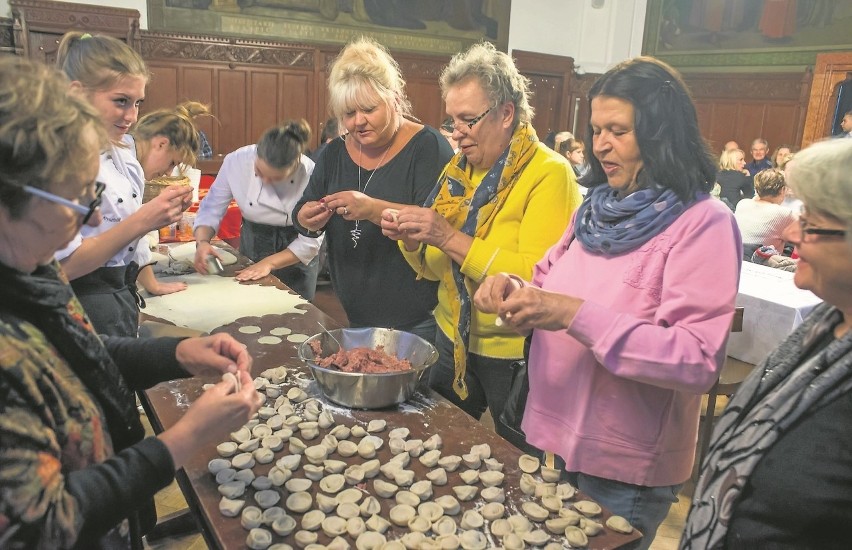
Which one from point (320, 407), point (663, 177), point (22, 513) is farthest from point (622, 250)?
point (22, 513)

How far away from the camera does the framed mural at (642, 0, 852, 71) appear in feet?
32.6

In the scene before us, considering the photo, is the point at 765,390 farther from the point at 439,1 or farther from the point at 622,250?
the point at 439,1

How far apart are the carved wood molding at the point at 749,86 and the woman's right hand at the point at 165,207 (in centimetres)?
1007

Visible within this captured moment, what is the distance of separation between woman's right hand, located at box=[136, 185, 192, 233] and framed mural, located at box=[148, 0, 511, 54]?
7.61m

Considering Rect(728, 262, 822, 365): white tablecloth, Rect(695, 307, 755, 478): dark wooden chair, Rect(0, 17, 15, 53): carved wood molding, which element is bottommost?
Rect(695, 307, 755, 478): dark wooden chair

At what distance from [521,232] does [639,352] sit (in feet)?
2.31

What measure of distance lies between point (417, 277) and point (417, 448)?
934 millimetres

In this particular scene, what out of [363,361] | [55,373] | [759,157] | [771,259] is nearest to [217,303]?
[363,361]

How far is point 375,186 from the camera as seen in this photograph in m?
2.56

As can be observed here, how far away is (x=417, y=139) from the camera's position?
8.42ft

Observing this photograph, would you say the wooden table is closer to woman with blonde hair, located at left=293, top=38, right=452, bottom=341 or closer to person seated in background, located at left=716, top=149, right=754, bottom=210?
woman with blonde hair, located at left=293, top=38, right=452, bottom=341

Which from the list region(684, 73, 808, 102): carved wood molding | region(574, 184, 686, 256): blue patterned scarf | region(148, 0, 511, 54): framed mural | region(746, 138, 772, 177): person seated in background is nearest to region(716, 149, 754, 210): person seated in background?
region(746, 138, 772, 177): person seated in background

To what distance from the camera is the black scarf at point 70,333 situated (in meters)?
0.98

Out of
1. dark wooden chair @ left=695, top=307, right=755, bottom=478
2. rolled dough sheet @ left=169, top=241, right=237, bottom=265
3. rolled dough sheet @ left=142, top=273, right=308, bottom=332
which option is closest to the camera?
rolled dough sheet @ left=142, top=273, right=308, bottom=332
